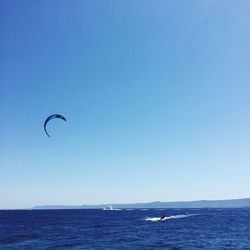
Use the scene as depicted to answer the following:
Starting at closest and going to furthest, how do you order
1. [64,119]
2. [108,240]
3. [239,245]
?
[64,119] < [239,245] < [108,240]

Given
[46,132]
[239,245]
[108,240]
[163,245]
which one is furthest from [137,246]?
[46,132]

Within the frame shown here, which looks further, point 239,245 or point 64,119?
point 239,245

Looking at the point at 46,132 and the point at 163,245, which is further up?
the point at 46,132

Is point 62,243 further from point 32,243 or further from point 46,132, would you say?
point 46,132

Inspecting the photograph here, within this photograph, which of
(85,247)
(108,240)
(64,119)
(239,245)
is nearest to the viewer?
(64,119)

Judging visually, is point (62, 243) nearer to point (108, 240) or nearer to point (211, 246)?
point (108, 240)

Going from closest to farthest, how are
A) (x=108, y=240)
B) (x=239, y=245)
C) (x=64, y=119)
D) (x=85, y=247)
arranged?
1. (x=64, y=119)
2. (x=85, y=247)
3. (x=239, y=245)
4. (x=108, y=240)

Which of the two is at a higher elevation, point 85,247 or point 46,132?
point 46,132

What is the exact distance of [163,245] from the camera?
4656cm

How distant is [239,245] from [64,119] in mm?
32645

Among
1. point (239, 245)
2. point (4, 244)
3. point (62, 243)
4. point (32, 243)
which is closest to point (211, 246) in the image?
point (239, 245)

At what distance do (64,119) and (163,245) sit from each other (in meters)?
26.7

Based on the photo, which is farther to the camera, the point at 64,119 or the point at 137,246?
the point at 137,246

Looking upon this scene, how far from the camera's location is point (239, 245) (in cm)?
4762
